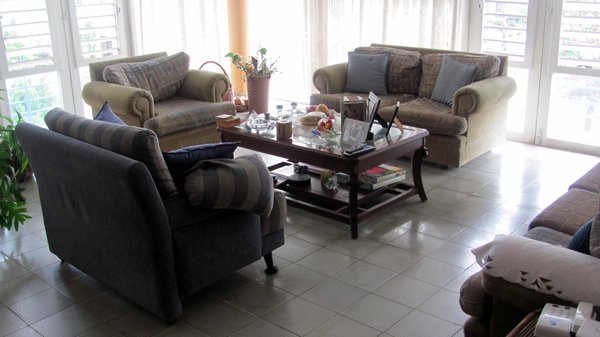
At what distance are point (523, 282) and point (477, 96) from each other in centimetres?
274

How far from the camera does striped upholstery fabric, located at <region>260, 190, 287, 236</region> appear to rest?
3229 mm

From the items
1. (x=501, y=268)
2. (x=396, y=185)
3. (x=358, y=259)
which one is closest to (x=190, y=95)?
(x=396, y=185)

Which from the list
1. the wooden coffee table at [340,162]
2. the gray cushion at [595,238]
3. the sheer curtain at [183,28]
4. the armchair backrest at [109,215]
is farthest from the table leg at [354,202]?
the sheer curtain at [183,28]

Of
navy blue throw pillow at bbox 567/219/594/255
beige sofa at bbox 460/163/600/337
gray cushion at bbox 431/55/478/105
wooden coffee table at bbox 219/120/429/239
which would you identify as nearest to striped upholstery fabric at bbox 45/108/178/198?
wooden coffee table at bbox 219/120/429/239

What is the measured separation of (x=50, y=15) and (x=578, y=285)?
4.91m

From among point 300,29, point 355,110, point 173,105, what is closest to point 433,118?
point 355,110

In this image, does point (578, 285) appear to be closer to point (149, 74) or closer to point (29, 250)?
point (29, 250)

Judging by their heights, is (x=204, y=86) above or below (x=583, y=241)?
above

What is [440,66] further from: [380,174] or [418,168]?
[380,174]

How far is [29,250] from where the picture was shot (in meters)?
3.68

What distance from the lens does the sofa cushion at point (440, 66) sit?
5.04 meters

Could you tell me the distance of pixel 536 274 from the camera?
2.11 meters

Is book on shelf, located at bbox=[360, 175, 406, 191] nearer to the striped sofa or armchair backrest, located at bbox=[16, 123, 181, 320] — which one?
the striped sofa

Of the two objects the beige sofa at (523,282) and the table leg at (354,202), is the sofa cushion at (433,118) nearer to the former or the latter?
the table leg at (354,202)
